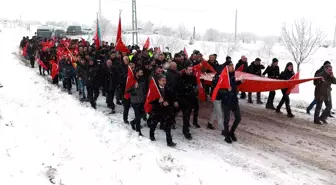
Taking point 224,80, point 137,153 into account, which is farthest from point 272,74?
point 137,153

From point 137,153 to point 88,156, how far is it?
41.4 inches

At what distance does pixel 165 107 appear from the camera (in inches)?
288

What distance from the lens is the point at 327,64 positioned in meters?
9.52

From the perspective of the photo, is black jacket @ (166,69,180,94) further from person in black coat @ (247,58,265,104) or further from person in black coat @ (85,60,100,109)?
person in black coat @ (247,58,265,104)

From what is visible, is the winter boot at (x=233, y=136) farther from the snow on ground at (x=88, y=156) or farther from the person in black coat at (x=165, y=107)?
the person in black coat at (x=165, y=107)

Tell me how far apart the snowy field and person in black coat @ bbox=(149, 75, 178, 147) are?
19.8 inches

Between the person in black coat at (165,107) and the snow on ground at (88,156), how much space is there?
51 centimetres

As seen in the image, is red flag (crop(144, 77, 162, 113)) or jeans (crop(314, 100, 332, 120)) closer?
red flag (crop(144, 77, 162, 113))

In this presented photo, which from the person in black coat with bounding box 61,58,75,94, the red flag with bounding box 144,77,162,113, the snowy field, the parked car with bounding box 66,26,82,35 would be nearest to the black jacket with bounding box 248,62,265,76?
the snowy field

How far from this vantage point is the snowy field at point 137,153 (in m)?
5.05

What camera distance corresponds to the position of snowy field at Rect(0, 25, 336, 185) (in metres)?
5.05

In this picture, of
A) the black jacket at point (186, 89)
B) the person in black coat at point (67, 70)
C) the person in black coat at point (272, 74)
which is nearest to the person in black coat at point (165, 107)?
the black jacket at point (186, 89)

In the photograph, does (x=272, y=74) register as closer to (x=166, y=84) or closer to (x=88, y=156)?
(x=166, y=84)

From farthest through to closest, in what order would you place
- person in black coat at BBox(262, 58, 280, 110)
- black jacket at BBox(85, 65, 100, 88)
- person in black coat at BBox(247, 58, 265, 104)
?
person in black coat at BBox(247, 58, 265, 104)
person in black coat at BBox(262, 58, 280, 110)
black jacket at BBox(85, 65, 100, 88)
